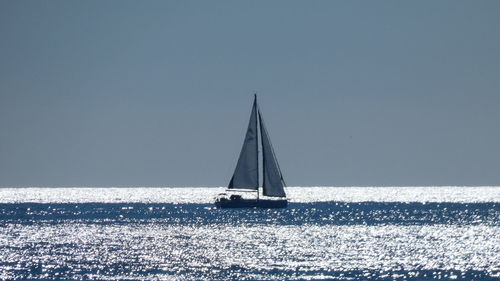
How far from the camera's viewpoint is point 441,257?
267 feet

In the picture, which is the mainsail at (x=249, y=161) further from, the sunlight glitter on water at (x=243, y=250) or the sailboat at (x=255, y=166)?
the sunlight glitter on water at (x=243, y=250)

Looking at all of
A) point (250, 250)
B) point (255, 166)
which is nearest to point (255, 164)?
point (255, 166)

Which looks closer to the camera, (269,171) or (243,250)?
(243,250)

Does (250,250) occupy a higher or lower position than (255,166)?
lower

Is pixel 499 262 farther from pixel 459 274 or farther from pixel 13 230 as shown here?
pixel 13 230

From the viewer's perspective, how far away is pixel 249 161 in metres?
132

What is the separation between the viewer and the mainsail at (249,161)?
431ft

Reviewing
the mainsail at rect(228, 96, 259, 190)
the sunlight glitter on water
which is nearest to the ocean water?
the sunlight glitter on water

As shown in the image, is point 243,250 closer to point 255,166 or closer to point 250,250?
point 250,250

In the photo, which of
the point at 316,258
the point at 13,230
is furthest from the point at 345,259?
the point at 13,230

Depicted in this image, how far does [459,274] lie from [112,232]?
51.2 metres

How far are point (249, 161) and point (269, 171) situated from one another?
2.69m

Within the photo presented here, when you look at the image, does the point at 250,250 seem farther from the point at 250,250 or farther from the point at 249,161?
the point at 249,161

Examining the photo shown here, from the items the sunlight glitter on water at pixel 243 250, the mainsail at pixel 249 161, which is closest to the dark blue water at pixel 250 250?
the sunlight glitter on water at pixel 243 250
